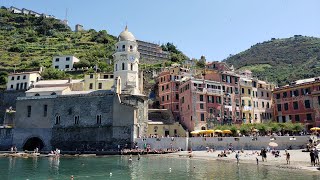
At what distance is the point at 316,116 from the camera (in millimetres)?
52594

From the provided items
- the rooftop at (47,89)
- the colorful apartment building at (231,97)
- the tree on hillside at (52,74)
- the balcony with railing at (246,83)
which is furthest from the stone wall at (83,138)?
the balcony with railing at (246,83)

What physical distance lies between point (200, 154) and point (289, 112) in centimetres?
2401

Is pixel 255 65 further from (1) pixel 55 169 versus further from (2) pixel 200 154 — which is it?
(1) pixel 55 169

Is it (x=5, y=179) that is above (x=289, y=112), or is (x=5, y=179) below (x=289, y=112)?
below

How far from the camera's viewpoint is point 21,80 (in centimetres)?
6806

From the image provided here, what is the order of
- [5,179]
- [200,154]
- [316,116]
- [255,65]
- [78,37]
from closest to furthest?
[5,179] → [200,154] → [316,116] → [78,37] → [255,65]

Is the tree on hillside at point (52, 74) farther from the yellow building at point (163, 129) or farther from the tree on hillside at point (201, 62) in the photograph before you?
the tree on hillside at point (201, 62)

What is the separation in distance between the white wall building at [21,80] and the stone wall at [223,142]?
32.8m

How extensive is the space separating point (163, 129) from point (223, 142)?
1388 cm

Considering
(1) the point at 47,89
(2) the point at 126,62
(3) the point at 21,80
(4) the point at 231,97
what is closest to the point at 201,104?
(4) the point at 231,97

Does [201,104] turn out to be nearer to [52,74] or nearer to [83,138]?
[83,138]

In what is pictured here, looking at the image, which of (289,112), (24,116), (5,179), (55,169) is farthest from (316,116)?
(24,116)

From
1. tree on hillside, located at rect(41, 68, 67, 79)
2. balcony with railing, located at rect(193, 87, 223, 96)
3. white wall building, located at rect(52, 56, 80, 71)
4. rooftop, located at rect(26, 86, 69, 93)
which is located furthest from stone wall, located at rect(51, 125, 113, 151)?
white wall building, located at rect(52, 56, 80, 71)

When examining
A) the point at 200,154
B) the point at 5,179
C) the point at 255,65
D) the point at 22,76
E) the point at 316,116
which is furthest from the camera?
the point at 255,65
